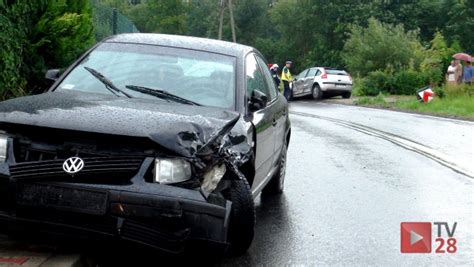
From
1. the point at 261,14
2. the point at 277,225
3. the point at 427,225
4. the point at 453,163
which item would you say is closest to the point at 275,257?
the point at 277,225

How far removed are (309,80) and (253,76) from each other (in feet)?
80.5

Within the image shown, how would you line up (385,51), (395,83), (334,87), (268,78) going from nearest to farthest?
(268,78), (334,87), (395,83), (385,51)

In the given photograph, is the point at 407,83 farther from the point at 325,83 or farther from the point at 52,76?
the point at 52,76

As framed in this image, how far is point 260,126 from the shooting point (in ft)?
17.8

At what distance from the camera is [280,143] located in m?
6.97

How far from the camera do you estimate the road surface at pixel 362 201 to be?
5.13 m

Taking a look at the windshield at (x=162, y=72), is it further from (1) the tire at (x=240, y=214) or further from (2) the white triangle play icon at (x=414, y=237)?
(2) the white triangle play icon at (x=414, y=237)

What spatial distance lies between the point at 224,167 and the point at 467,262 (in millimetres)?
2204

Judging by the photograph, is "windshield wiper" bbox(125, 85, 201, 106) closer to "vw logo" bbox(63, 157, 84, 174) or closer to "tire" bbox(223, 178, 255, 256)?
"tire" bbox(223, 178, 255, 256)

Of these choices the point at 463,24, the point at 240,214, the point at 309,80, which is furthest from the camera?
the point at 463,24

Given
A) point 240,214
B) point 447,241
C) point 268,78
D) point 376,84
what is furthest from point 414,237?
point 376,84

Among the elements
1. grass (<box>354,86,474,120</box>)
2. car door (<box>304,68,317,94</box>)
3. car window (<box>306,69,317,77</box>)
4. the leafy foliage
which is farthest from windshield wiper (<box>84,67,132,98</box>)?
car window (<box>306,69,317,77</box>)

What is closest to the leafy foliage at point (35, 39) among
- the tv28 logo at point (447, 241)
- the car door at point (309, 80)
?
the tv28 logo at point (447, 241)

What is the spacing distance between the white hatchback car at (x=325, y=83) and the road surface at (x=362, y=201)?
15932 mm
